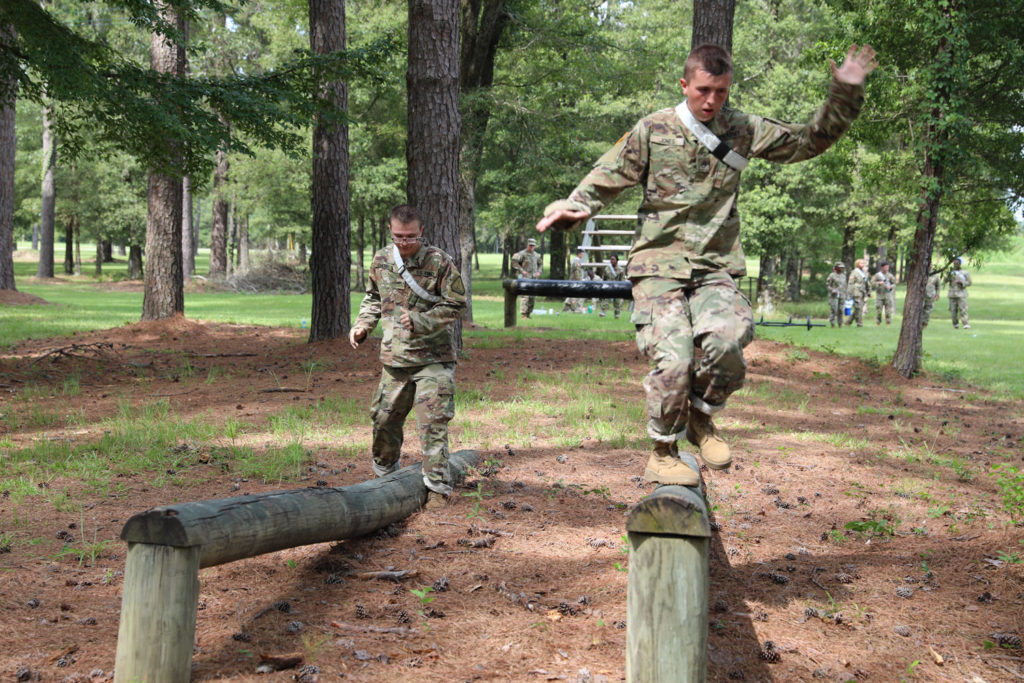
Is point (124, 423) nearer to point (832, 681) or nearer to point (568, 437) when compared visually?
point (568, 437)

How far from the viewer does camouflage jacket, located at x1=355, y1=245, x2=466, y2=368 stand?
20.6 feet

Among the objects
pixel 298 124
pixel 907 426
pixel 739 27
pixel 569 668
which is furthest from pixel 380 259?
pixel 739 27

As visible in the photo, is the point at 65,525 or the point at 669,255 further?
the point at 65,525

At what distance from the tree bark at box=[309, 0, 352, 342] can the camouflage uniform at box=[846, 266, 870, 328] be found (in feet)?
69.4

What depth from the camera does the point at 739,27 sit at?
1608 inches

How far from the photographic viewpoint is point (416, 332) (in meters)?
6.28

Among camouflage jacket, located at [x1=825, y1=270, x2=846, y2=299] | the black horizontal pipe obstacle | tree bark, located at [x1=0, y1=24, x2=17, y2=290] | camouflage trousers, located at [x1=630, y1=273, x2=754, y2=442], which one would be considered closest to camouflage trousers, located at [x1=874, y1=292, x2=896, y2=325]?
camouflage jacket, located at [x1=825, y1=270, x2=846, y2=299]

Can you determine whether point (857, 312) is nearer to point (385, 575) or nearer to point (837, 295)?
point (837, 295)

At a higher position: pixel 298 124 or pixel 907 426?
pixel 298 124

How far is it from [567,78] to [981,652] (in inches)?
732

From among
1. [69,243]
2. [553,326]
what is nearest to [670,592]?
[553,326]

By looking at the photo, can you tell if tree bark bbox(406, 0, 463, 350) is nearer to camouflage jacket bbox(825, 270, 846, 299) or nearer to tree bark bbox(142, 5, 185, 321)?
tree bark bbox(142, 5, 185, 321)

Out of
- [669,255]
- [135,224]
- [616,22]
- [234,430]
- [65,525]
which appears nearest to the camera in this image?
[669,255]

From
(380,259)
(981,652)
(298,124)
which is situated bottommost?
(981,652)
